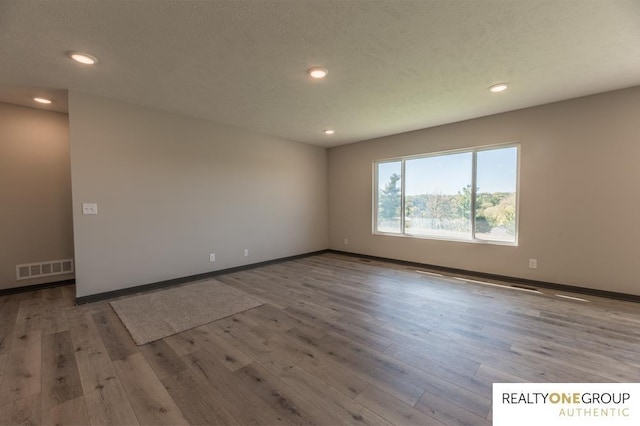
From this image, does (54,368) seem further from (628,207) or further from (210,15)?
(628,207)

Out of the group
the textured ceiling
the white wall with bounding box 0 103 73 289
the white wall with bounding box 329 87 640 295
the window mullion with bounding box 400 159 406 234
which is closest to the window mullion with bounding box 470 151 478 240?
the white wall with bounding box 329 87 640 295

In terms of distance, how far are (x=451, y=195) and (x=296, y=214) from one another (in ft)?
10.1

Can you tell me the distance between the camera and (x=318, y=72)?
2646 mm

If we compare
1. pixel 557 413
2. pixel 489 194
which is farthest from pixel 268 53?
pixel 489 194

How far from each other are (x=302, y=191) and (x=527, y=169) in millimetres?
3993

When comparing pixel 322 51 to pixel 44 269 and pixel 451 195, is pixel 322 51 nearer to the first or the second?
pixel 451 195

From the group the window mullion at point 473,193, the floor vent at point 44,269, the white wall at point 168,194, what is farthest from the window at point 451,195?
the floor vent at point 44,269

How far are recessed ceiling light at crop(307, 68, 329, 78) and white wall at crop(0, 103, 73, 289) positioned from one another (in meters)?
3.95

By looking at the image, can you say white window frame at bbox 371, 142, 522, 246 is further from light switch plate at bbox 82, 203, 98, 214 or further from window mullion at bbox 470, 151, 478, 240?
light switch plate at bbox 82, 203, 98, 214

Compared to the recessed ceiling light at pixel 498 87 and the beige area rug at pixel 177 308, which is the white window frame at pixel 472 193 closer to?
the recessed ceiling light at pixel 498 87

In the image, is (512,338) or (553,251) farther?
(553,251)

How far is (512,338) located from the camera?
232 cm

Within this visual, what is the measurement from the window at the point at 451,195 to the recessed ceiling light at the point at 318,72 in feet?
9.72

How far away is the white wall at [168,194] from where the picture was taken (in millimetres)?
3242
